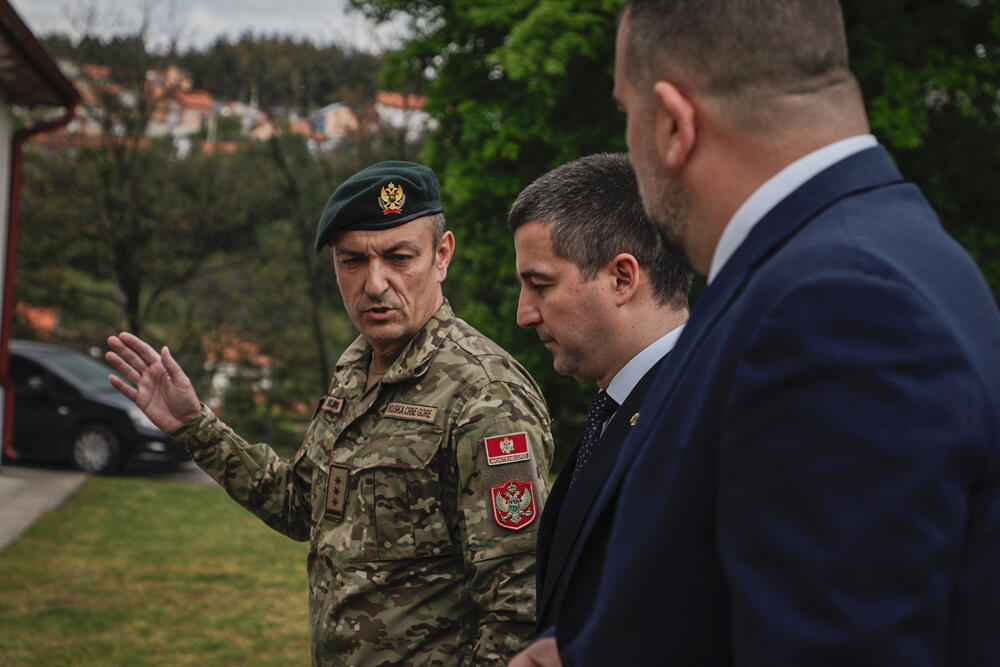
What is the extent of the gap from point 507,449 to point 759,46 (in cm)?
131

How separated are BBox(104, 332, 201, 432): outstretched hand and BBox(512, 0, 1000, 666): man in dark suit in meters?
1.76

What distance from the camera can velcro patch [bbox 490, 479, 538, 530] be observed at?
216 centimetres

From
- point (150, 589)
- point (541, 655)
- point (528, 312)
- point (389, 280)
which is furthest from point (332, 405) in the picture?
point (150, 589)

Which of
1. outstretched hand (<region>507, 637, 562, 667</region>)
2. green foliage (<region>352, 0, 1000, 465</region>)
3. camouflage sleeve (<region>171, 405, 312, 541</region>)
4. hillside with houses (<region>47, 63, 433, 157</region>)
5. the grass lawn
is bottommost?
the grass lawn

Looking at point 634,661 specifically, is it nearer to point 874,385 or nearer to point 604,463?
point 874,385

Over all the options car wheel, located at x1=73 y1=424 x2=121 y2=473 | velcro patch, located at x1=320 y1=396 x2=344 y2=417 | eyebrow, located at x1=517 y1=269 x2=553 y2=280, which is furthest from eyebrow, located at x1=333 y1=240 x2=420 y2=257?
car wheel, located at x1=73 y1=424 x2=121 y2=473

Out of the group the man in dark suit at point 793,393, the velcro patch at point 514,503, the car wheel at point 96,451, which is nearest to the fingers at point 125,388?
the velcro patch at point 514,503

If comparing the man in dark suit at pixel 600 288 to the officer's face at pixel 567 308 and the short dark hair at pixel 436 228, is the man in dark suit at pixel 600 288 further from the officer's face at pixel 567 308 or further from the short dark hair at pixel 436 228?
the short dark hair at pixel 436 228

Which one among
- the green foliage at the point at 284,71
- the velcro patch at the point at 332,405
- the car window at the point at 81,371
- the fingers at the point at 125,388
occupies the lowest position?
the velcro patch at the point at 332,405

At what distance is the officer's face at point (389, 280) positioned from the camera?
2533 millimetres

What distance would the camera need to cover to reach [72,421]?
1294 cm

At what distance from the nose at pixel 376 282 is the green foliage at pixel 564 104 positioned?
846cm

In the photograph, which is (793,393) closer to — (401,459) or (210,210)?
(401,459)

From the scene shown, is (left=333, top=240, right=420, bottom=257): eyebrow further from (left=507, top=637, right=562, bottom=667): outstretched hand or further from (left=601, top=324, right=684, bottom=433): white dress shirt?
(left=507, top=637, right=562, bottom=667): outstretched hand
